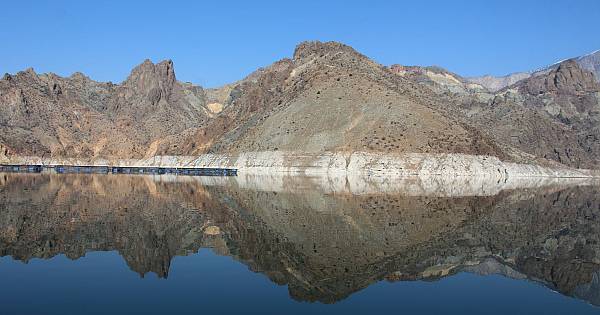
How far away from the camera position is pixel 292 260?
1169 inches

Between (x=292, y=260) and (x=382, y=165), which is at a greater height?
(x=382, y=165)

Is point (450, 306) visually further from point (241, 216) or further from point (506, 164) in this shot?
point (506, 164)

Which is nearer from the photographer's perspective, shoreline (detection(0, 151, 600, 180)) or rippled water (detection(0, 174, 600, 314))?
rippled water (detection(0, 174, 600, 314))

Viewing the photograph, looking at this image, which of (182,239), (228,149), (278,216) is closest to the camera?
(182,239)

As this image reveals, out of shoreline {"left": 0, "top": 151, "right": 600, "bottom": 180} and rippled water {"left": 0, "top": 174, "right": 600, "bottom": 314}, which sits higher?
shoreline {"left": 0, "top": 151, "right": 600, "bottom": 180}

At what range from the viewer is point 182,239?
35.4m

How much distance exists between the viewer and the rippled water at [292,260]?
71.9 feet

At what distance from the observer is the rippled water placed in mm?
21906

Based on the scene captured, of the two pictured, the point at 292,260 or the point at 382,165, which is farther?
the point at 382,165

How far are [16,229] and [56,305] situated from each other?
19.6m

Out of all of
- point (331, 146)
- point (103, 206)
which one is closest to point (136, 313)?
point (103, 206)

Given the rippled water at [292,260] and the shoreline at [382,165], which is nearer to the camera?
the rippled water at [292,260]

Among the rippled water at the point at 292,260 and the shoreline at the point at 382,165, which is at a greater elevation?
the shoreline at the point at 382,165

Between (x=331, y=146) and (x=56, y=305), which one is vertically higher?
(x=331, y=146)
